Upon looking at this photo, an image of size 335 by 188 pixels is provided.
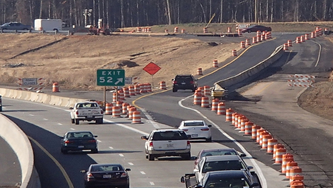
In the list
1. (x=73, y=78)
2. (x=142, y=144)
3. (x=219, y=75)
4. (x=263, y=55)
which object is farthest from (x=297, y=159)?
(x=73, y=78)

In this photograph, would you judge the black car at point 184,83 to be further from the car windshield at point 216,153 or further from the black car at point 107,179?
the black car at point 107,179

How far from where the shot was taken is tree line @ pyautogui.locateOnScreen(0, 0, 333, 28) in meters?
154

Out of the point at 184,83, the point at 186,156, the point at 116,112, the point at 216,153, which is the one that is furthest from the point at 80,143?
the point at 184,83

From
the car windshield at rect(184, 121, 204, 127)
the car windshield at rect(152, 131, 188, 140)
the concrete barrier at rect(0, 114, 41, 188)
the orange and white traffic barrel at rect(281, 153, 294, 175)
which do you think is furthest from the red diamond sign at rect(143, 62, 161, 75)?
the orange and white traffic barrel at rect(281, 153, 294, 175)

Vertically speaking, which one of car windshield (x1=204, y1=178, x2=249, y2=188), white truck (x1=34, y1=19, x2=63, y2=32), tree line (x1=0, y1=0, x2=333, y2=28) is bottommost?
car windshield (x1=204, y1=178, x2=249, y2=188)

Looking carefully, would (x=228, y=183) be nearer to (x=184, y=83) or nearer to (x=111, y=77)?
(x=111, y=77)

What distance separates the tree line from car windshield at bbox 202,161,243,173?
13222 cm

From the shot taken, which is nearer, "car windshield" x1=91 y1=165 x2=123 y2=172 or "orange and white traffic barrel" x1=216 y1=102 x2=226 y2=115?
"car windshield" x1=91 y1=165 x2=123 y2=172

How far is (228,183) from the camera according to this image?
52.1 ft

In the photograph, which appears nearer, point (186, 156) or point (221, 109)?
point (186, 156)

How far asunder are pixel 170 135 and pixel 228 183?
36.6ft

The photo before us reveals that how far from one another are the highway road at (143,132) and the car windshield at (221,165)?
9.29 feet

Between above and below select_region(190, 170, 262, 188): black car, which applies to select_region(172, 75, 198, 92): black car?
below

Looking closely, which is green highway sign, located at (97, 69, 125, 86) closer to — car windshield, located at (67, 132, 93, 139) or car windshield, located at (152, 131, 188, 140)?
car windshield, located at (67, 132, 93, 139)
